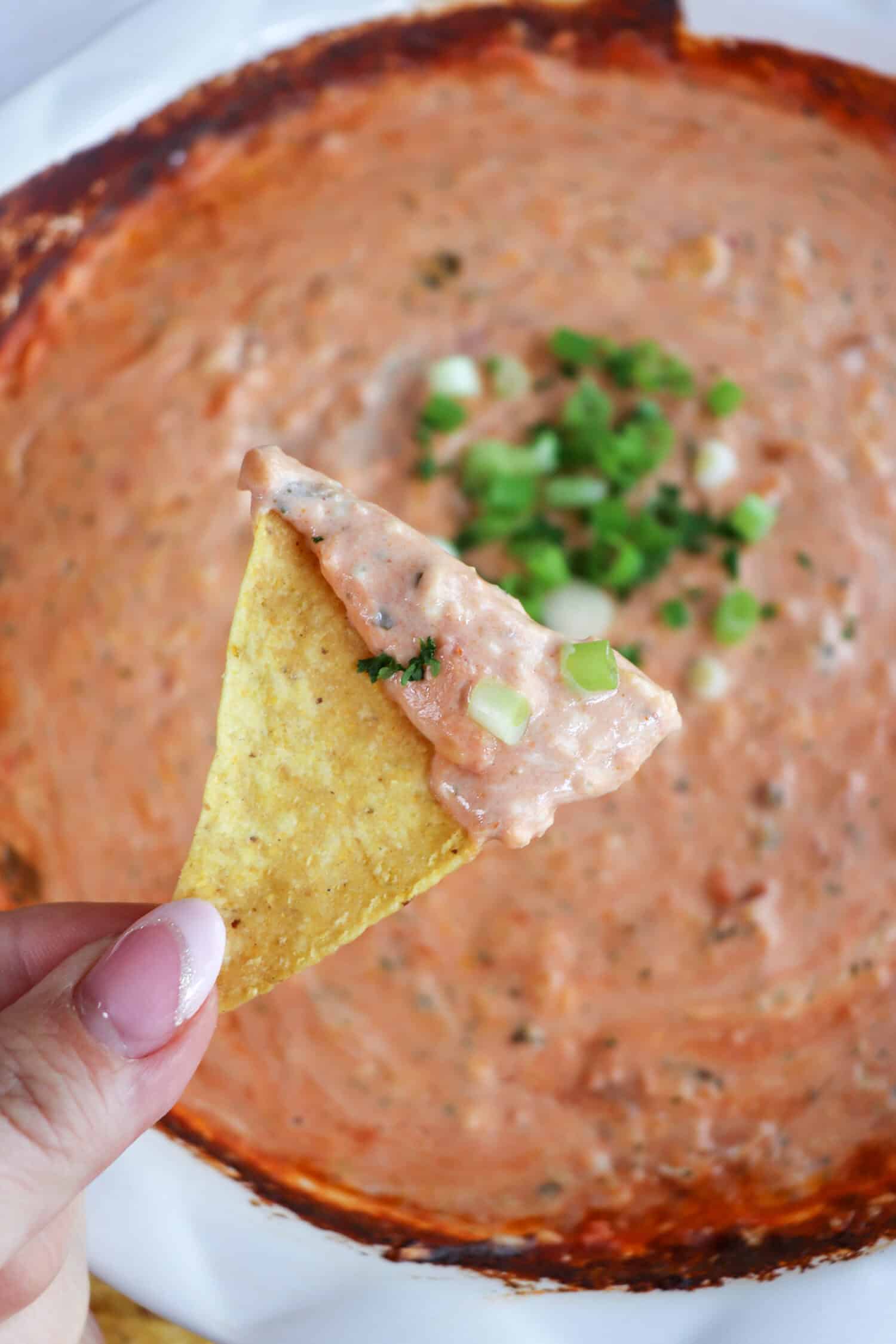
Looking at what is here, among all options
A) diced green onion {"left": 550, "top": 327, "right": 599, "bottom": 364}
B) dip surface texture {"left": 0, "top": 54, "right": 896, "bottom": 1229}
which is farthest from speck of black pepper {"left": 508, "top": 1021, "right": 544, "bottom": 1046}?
diced green onion {"left": 550, "top": 327, "right": 599, "bottom": 364}

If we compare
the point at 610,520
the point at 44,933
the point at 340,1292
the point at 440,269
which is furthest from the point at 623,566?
the point at 340,1292

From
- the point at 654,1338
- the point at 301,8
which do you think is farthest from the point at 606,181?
the point at 654,1338

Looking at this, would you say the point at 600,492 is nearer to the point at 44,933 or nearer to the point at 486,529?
the point at 486,529

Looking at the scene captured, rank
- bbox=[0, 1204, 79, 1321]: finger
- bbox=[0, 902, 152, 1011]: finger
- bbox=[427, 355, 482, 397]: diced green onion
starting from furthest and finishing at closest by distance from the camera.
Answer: bbox=[427, 355, 482, 397]: diced green onion
bbox=[0, 902, 152, 1011]: finger
bbox=[0, 1204, 79, 1321]: finger

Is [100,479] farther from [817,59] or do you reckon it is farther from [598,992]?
[817,59]

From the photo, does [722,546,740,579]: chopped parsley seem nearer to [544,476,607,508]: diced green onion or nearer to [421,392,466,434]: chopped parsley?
[544,476,607,508]: diced green onion

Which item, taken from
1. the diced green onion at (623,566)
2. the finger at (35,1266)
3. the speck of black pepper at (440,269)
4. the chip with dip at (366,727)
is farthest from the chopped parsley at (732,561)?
the finger at (35,1266)

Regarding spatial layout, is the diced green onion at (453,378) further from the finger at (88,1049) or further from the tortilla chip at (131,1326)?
the tortilla chip at (131,1326)
